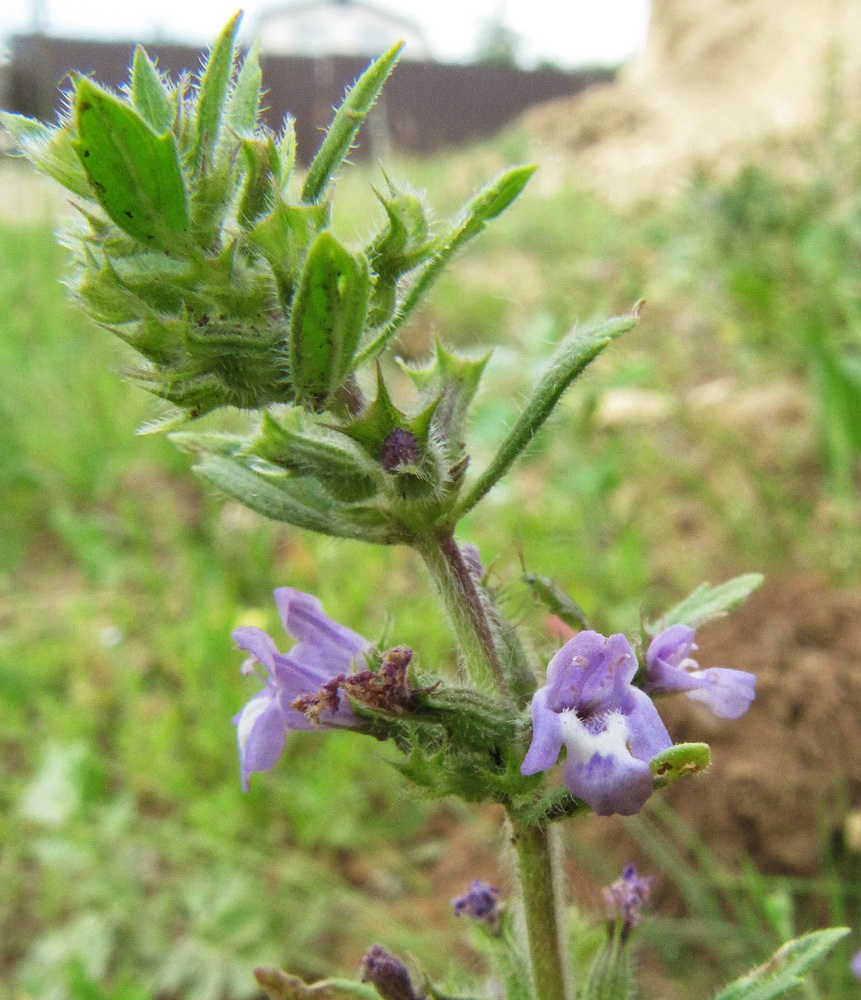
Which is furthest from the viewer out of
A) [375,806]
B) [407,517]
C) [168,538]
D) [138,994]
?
[168,538]

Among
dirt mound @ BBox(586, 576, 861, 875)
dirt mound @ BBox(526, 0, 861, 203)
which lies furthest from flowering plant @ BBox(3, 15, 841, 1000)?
dirt mound @ BBox(526, 0, 861, 203)

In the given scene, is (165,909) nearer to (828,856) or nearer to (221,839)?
(221,839)

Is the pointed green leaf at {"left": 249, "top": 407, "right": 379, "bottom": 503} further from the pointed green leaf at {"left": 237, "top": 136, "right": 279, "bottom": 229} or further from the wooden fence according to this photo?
the wooden fence

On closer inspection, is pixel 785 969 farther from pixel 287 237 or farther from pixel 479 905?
pixel 287 237

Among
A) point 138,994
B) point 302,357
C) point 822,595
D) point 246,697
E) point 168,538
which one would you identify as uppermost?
point 168,538

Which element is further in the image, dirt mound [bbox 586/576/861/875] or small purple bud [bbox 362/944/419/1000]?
dirt mound [bbox 586/576/861/875]

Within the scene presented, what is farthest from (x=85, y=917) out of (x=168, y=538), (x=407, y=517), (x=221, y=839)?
(x=407, y=517)

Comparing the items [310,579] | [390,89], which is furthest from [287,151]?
[390,89]
